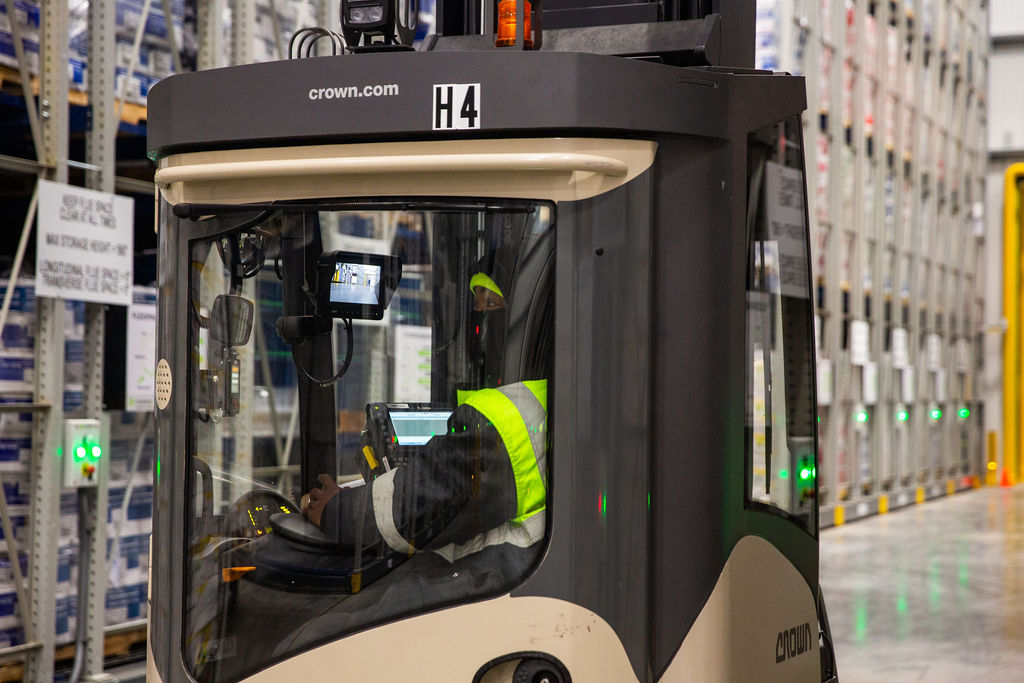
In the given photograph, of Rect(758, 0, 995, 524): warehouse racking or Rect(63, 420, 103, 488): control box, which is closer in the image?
Rect(63, 420, 103, 488): control box

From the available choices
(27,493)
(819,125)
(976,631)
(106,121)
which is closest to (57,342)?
(27,493)

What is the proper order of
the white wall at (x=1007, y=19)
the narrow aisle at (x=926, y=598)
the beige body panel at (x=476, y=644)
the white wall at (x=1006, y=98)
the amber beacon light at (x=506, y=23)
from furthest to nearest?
the white wall at (x=1006, y=98)
the white wall at (x=1007, y=19)
the narrow aisle at (x=926, y=598)
the amber beacon light at (x=506, y=23)
the beige body panel at (x=476, y=644)

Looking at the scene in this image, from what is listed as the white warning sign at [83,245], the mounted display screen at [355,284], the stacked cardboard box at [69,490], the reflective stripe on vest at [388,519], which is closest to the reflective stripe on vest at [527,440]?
the reflective stripe on vest at [388,519]

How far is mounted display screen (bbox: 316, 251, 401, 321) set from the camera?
2717 millimetres

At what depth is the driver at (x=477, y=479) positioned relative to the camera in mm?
2637

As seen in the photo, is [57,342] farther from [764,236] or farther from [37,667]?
[764,236]

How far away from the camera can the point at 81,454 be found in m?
5.92

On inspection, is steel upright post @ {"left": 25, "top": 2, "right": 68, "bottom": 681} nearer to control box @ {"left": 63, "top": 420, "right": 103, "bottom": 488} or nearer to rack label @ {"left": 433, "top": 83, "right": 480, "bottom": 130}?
control box @ {"left": 63, "top": 420, "right": 103, "bottom": 488}

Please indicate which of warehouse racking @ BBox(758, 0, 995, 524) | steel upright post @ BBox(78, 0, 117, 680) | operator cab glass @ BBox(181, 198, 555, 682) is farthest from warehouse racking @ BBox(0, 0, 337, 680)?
warehouse racking @ BBox(758, 0, 995, 524)

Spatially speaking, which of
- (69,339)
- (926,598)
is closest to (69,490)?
(69,339)

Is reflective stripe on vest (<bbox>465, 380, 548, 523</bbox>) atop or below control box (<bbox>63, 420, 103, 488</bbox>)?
atop

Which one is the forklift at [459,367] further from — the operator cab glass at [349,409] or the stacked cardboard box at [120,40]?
the stacked cardboard box at [120,40]

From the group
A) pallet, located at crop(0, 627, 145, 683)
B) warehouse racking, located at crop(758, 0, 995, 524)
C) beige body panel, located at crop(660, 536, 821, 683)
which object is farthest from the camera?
warehouse racking, located at crop(758, 0, 995, 524)

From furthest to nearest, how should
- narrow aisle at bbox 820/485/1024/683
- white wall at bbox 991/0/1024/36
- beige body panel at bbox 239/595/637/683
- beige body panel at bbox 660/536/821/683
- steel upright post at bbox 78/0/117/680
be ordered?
1. white wall at bbox 991/0/1024/36
2. narrow aisle at bbox 820/485/1024/683
3. steel upright post at bbox 78/0/117/680
4. beige body panel at bbox 660/536/821/683
5. beige body panel at bbox 239/595/637/683
